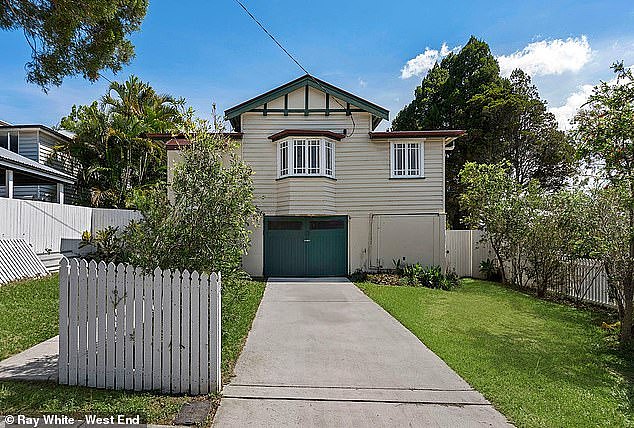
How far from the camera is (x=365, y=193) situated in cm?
1570

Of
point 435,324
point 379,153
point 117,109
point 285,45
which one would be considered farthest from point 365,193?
point 117,109

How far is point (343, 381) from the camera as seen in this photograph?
202 inches

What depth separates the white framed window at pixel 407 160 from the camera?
1568 centimetres

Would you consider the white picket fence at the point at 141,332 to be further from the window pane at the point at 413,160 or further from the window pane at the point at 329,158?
the window pane at the point at 413,160

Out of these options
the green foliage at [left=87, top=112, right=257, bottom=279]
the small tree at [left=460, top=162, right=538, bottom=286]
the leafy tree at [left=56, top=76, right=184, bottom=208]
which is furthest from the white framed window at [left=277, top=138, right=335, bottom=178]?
the leafy tree at [left=56, top=76, right=184, bottom=208]

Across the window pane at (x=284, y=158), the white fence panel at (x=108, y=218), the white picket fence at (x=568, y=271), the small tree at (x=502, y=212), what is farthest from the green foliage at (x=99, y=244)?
the small tree at (x=502, y=212)

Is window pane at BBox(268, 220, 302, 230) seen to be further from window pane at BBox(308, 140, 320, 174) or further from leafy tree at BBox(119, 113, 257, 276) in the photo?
leafy tree at BBox(119, 113, 257, 276)

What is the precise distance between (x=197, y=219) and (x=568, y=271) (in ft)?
35.3

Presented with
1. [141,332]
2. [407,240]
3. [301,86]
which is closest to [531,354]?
[141,332]

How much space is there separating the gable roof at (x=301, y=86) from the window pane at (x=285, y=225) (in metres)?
3.99

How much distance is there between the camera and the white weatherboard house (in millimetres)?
15461

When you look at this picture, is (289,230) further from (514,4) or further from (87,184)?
(87,184)

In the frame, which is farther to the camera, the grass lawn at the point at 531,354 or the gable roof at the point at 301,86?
the gable roof at the point at 301,86

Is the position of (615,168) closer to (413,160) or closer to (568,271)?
(568,271)
